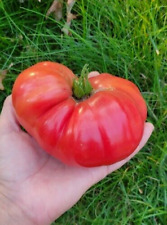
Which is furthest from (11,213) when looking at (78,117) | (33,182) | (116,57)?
(116,57)

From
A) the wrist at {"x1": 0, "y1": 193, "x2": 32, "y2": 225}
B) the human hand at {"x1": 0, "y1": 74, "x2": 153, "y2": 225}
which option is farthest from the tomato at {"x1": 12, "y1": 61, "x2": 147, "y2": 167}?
the wrist at {"x1": 0, "y1": 193, "x2": 32, "y2": 225}

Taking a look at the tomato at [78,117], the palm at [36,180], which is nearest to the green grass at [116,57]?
the palm at [36,180]

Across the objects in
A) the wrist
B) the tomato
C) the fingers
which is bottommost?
the wrist

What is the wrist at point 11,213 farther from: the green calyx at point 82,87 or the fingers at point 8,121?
the green calyx at point 82,87

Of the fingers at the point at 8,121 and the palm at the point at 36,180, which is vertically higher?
the fingers at the point at 8,121

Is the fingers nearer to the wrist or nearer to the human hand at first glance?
the human hand

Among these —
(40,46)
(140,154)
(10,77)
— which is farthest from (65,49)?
(140,154)

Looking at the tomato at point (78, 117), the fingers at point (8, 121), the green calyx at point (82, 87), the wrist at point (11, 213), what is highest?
the green calyx at point (82, 87)
